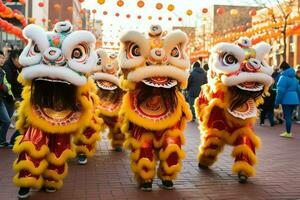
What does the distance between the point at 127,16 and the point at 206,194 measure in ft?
44.2

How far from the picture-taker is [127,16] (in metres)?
18.9

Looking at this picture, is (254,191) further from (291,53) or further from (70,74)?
(291,53)

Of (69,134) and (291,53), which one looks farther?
(291,53)

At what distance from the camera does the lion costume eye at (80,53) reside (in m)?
6.15

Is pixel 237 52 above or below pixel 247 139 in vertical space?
above

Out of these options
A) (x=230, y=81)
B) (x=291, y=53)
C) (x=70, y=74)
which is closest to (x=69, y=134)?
(x=70, y=74)

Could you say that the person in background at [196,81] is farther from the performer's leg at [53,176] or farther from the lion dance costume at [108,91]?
the performer's leg at [53,176]

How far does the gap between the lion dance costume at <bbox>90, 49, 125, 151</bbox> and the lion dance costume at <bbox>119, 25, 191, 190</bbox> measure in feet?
8.91

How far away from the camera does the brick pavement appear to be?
6.24m

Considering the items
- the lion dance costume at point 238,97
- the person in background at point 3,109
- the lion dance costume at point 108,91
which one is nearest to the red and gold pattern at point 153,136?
the lion dance costume at point 238,97

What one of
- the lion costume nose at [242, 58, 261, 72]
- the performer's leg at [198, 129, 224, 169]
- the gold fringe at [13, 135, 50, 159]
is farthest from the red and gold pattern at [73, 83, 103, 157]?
the lion costume nose at [242, 58, 261, 72]

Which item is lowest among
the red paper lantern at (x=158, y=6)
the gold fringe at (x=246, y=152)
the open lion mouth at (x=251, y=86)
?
the gold fringe at (x=246, y=152)

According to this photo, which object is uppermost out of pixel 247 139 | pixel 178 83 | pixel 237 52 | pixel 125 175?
pixel 237 52

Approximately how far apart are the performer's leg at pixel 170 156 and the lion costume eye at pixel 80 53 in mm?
1487
